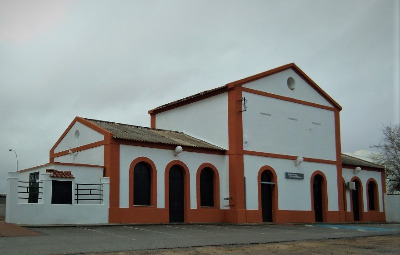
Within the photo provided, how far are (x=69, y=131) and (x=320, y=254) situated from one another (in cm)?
1626

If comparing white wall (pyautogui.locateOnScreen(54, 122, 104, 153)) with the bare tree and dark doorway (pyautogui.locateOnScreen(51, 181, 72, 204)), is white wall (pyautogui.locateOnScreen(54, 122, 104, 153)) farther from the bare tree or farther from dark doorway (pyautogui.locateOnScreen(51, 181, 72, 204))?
the bare tree

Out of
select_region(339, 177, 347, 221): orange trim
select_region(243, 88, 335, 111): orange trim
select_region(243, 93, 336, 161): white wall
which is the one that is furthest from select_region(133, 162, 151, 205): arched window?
select_region(339, 177, 347, 221): orange trim

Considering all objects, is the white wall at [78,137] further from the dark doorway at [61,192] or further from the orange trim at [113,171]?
the dark doorway at [61,192]

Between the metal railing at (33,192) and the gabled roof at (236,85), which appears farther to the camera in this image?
the gabled roof at (236,85)

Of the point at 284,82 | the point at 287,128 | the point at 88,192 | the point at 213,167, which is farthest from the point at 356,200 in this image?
the point at 88,192

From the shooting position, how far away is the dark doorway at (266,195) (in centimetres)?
2508

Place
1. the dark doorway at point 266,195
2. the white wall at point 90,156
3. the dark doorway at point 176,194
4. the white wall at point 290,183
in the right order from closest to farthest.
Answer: the white wall at point 90,156
the dark doorway at point 176,194
the white wall at point 290,183
the dark doorway at point 266,195

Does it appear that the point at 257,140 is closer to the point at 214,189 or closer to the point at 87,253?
the point at 214,189

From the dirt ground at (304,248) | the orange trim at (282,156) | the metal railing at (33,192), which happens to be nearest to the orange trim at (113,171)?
the metal railing at (33,192)

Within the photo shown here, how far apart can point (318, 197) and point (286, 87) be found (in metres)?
6.63

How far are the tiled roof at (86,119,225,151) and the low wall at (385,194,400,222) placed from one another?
49.7ft

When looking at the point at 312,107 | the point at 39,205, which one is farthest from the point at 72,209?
the point at 312,107

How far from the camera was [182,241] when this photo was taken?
14.6m

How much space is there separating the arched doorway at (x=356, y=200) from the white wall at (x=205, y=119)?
1118 cm
